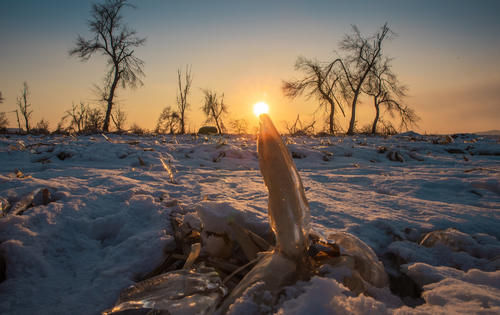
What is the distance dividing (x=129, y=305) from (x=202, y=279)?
0.67 feet

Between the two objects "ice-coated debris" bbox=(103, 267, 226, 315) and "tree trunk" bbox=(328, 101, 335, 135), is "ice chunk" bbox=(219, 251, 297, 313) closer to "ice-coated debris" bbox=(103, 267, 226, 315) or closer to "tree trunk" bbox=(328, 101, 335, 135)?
"ice-coated debris" bbox=(103, 267, 226, 315)

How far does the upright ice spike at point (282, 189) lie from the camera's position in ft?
2.39

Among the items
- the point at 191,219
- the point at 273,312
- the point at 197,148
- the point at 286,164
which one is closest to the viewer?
the point at 273,312

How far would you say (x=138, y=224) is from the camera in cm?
132

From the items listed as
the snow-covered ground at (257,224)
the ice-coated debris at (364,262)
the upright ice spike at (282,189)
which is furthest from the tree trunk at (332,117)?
the upright ice spike at (282,189)

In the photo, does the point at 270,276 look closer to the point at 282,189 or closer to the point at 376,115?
the point at 282,189

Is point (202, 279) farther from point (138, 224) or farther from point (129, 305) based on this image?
point (138, 224)

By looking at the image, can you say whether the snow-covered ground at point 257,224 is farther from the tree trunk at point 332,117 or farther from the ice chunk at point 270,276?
the tree trunk at point 332,117

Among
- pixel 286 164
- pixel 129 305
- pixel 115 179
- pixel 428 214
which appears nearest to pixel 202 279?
pixel 129 305

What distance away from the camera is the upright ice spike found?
28.6 inches

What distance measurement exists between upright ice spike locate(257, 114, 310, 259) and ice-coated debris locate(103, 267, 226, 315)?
24cm

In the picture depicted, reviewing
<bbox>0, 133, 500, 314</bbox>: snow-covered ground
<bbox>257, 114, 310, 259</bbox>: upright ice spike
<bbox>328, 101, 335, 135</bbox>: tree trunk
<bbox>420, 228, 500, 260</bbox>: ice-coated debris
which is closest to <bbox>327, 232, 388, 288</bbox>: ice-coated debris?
<bbox>0, 133, 500, 314</bbox>: snow-covered ground

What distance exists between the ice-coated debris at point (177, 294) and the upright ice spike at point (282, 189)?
24cm

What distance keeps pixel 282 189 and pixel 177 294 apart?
42 cm
